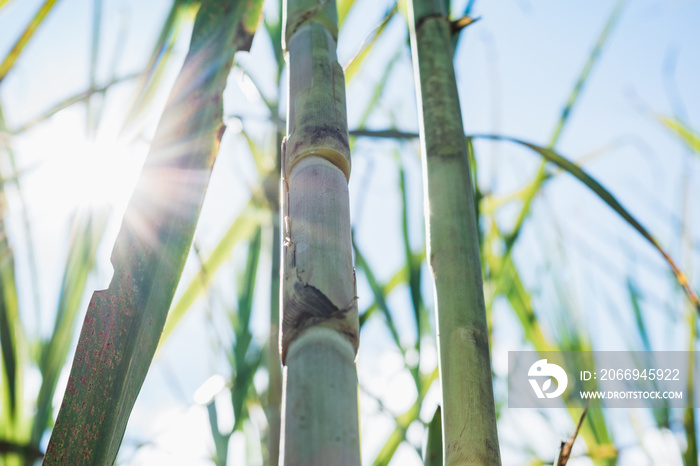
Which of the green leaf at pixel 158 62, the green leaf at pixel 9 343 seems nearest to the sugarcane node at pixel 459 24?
the green leaf at pixel 158 62

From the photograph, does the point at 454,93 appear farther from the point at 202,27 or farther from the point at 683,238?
the point at 683,238

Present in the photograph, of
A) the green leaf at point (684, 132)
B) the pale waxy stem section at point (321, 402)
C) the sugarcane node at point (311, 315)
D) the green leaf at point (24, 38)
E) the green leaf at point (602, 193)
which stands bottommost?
the pale waxy stem section at point (321, 402)

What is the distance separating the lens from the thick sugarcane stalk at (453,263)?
1.04ft

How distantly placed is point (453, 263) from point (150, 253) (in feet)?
0.59

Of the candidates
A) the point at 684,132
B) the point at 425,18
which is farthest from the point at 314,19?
the point at 684,132

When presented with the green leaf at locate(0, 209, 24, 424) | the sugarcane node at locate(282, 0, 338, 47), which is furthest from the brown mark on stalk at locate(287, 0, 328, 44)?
the green leaf at locate(0, 209, 24, 424)

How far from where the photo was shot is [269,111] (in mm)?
805

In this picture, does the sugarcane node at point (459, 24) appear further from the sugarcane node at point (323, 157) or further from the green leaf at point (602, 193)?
the sugarcane node at point (323, 157)

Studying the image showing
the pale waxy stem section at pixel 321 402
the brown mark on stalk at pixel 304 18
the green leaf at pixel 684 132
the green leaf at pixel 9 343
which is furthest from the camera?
the green leaf at pixel 684 132

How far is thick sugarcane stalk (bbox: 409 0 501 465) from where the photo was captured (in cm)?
32

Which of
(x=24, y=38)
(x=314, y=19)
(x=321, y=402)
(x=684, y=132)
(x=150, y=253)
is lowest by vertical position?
(x=321, y=402)

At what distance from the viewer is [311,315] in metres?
0.26

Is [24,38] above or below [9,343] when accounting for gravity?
above

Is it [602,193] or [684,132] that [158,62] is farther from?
[684,132]
